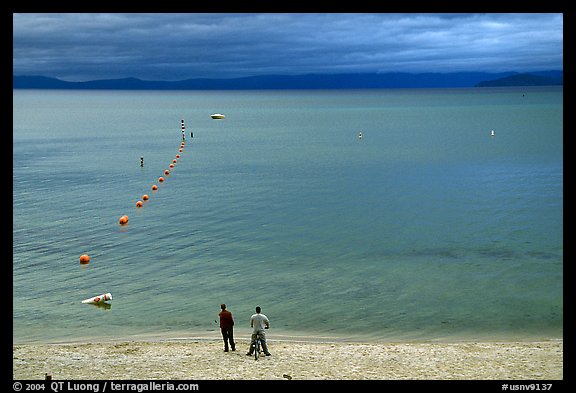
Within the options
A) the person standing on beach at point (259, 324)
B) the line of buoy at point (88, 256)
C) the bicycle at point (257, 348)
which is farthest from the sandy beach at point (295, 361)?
the line of buoy at point (88, 256)

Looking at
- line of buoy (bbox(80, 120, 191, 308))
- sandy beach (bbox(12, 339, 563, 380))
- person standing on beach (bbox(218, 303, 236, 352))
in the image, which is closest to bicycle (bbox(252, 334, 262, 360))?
sandy beach (bbox(12, 339, 563, 380))

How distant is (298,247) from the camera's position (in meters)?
36.7

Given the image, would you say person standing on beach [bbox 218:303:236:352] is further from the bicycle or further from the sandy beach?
the bicycle

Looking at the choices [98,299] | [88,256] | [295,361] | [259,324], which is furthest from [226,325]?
[88,256]

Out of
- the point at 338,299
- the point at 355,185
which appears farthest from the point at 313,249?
the point at 355,185

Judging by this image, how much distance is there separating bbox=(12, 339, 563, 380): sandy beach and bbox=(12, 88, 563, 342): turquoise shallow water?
174 cm

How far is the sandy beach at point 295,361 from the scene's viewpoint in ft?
63.2

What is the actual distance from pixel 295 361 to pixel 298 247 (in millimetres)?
16199

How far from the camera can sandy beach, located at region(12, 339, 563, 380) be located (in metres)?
19.3

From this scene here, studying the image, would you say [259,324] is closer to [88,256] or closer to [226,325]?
[226,325]

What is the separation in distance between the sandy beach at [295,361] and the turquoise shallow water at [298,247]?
5.71 feet

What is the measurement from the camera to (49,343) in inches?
939

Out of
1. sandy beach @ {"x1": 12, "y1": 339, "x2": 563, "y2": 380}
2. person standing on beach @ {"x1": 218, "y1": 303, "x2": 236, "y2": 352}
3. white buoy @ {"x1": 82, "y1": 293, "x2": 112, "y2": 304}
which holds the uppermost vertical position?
person standing on beach @ {"x1": 218, "y1": 303, "x2": 236, "y2": 352}

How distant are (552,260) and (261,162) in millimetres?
44575
